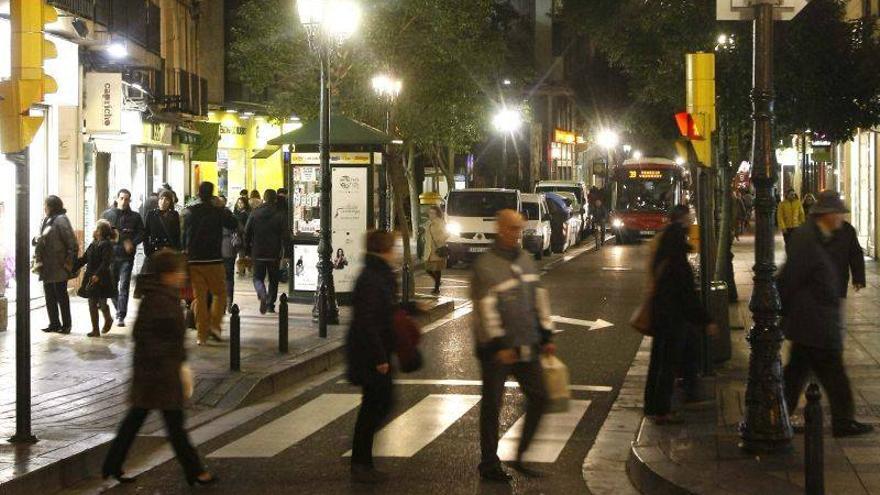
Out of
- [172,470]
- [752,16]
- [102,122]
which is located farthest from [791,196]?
[172,470]

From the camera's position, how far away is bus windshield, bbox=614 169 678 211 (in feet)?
148

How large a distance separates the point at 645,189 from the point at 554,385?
122ft

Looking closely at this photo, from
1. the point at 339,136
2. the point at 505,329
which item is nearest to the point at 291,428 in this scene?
the point at 505,329

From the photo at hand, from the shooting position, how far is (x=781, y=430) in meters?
9.11

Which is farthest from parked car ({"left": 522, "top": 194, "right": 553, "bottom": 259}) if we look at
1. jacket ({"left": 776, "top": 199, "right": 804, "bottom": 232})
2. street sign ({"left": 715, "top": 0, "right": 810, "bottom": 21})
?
street sign ({"left": 715, "top": 0, "right": 810, "bottom": 21})

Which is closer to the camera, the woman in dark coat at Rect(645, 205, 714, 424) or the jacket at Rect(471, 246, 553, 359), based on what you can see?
the jacket at Rect(471, 246, 553, 359)

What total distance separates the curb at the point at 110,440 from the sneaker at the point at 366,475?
1673 millimetres

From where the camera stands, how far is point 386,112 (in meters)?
27.5

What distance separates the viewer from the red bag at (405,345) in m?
8.89

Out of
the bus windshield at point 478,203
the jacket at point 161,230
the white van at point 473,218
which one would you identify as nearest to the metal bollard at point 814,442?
the jacket at point 161,230

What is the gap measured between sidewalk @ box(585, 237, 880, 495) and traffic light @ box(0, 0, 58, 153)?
16.0 feet

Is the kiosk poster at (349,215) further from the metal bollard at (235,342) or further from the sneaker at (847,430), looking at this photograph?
the sneaker at (847,430)

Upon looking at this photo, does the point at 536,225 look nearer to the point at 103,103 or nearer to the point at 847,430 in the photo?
the point at 103,103

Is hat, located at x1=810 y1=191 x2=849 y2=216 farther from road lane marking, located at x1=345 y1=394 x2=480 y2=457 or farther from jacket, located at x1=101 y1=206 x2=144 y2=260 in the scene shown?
jacket, located at x1=101 y1=206 x2=144 y2=260
